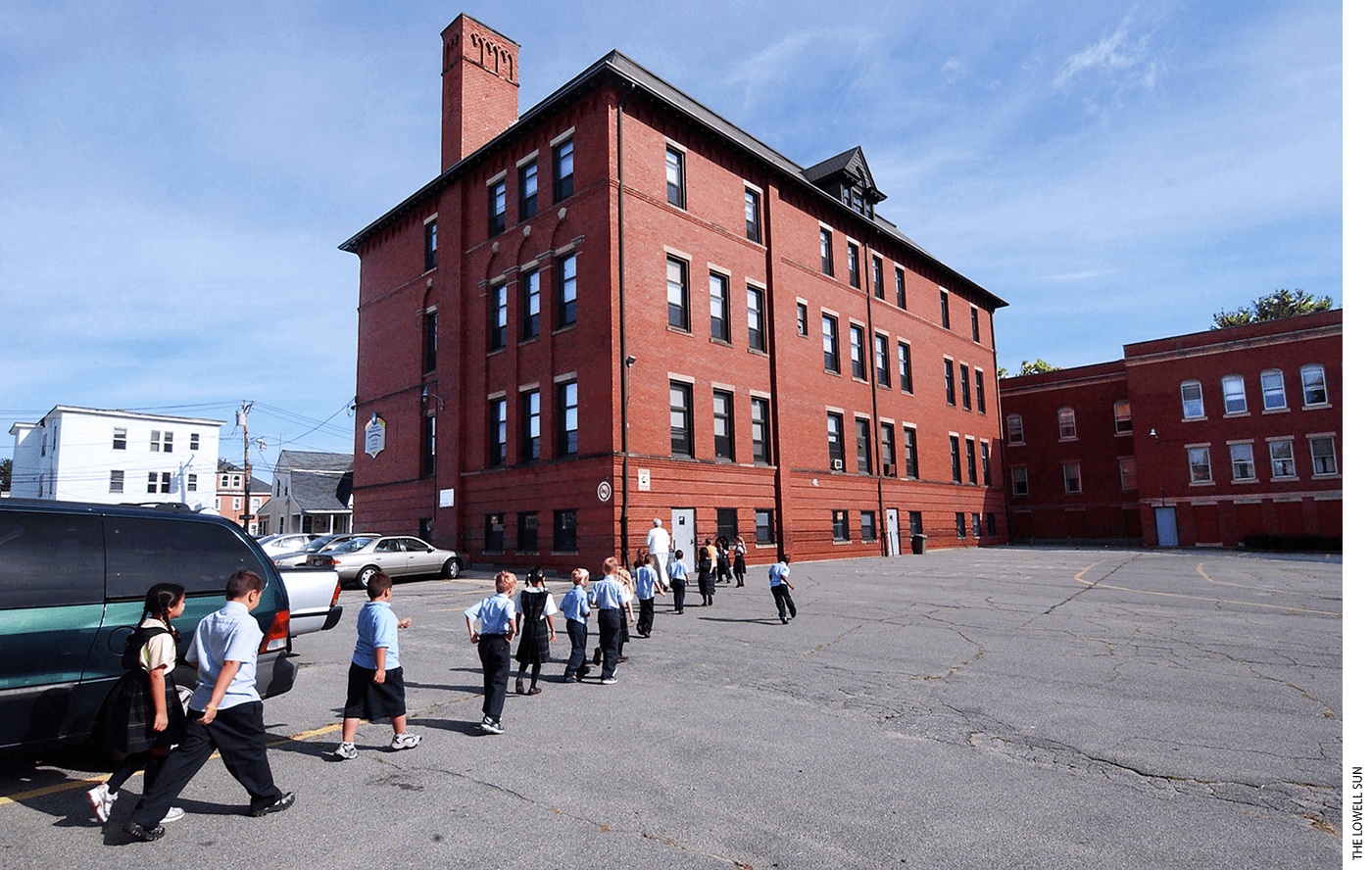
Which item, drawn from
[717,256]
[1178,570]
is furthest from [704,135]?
[1178,570]

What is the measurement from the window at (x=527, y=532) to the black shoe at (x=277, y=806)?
1901 cm

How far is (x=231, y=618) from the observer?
4.93 m

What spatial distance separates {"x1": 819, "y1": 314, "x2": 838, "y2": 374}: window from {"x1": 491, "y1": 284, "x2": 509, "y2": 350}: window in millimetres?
12701

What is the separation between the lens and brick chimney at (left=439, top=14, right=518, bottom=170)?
30266mm

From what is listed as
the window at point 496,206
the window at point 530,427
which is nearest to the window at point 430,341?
the window at point 496,206

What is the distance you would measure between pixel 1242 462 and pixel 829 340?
950 inches

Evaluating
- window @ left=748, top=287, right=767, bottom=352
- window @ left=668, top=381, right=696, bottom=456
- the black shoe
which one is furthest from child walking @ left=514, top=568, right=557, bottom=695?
window @ left=748, top=287, right=767, bottom=352

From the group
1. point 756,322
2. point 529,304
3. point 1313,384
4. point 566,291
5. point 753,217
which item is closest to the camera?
point 566,291

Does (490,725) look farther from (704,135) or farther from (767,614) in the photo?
(704,135)

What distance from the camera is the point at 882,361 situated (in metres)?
34.9

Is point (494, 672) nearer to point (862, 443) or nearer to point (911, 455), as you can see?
point (862, 443)

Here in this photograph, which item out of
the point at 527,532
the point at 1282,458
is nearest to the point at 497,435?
the point at 527,532

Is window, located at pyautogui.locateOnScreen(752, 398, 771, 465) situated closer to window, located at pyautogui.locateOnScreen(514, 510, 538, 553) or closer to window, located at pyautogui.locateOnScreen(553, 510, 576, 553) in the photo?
Answer: window, located at pyautogui.locateOnScreen(553, 510, 576, 553)

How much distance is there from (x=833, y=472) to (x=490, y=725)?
24.3 m
